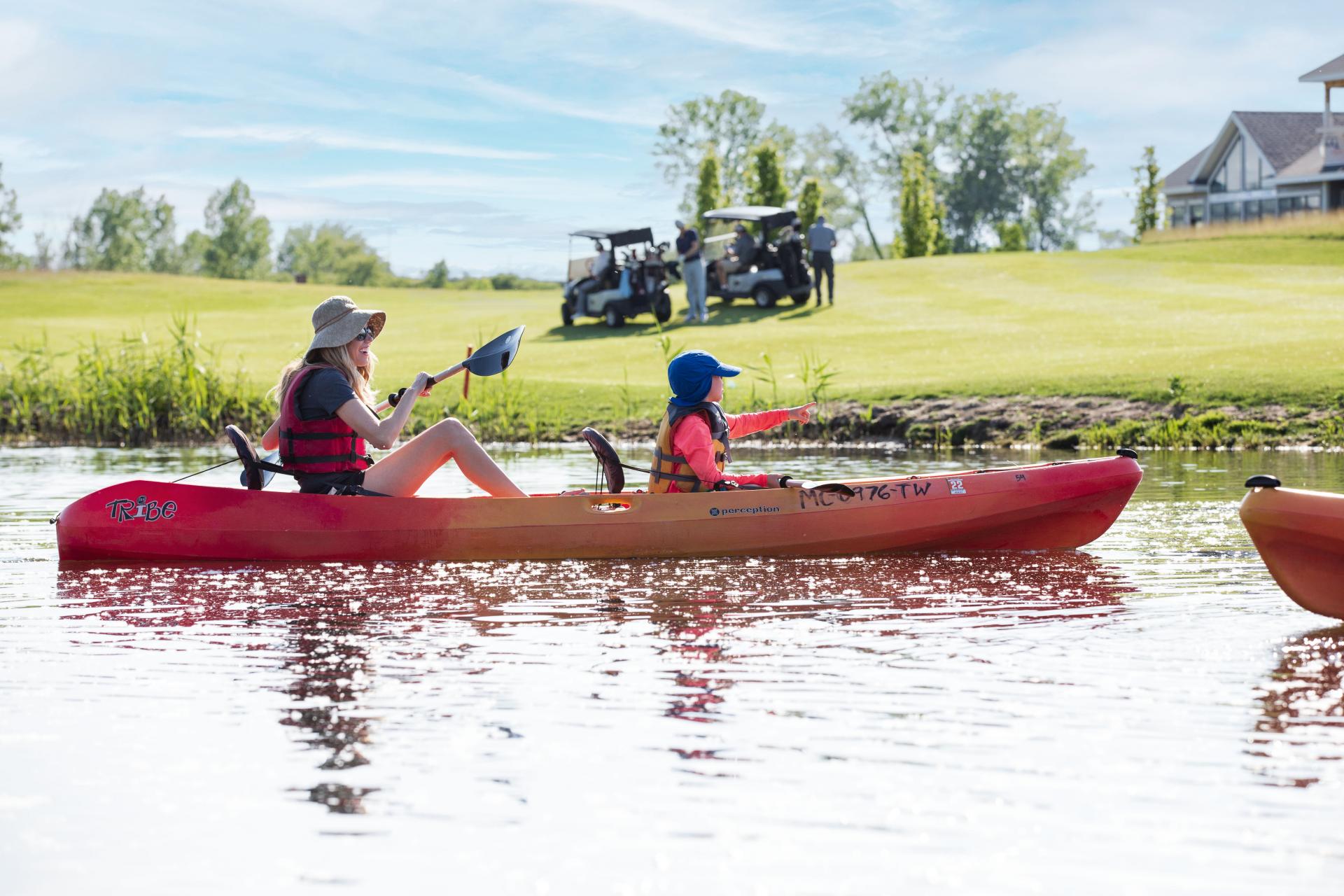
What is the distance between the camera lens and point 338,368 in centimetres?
764

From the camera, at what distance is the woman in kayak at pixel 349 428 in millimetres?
7539

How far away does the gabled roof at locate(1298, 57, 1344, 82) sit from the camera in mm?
39562

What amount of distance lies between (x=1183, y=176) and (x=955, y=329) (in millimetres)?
39848

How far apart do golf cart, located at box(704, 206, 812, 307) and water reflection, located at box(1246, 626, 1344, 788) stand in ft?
77.1

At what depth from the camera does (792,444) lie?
1681 centimetres

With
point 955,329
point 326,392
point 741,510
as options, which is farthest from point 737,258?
point 326,392

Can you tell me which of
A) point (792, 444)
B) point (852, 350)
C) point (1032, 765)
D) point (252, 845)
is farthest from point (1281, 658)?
point (852, 350)

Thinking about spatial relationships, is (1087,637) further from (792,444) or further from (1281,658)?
(792,444)

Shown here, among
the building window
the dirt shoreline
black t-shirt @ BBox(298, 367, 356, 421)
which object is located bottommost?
the dirt shoreline

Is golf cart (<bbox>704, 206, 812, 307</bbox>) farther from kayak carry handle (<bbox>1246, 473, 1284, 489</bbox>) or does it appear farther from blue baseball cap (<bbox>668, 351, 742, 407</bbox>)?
kayak carry handle (<bbox>1246, 473, 1284, 489</bbox>)

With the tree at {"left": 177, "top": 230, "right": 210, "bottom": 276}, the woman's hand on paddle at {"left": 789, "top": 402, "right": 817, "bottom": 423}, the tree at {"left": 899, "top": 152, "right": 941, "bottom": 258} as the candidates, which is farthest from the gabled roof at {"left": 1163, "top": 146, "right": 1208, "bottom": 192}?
the tree at {"left": 177, "top": 230, "right": 210, "bottom": 276}

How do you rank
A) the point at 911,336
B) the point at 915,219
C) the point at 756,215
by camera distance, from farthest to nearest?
the point at 915,219, the point at 756,215, the point at 911,336

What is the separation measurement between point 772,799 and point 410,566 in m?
4.43

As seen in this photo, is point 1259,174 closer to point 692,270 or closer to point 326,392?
point 692,270
